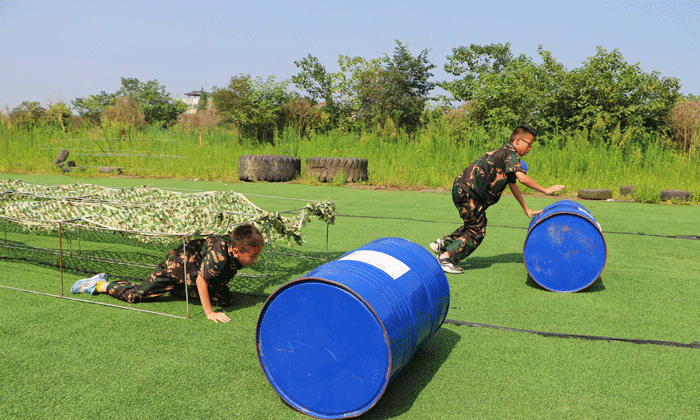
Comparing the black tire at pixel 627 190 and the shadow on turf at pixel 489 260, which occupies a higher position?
the black tire at pixel 627 190

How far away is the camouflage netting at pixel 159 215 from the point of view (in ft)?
15.3

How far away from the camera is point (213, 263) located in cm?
375

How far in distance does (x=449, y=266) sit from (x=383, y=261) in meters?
2.80

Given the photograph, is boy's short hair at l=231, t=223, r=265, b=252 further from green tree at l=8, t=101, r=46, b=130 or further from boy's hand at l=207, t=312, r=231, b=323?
green tree at l=8, t=101, r=46, b=130

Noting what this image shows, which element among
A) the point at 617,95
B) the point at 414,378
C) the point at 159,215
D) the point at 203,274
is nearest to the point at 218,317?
the point at 203,274

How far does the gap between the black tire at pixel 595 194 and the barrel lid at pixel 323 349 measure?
39.7 ft

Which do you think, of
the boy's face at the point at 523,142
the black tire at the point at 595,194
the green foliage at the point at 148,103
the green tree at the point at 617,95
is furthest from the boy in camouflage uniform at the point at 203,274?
the green foliage at the point at 148,103

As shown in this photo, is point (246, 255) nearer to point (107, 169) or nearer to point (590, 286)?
point (590, 286)

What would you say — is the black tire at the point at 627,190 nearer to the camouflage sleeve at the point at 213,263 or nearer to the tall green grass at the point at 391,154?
the tall green grass at the point at 391,154

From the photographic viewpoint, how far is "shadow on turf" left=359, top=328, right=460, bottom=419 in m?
2.58

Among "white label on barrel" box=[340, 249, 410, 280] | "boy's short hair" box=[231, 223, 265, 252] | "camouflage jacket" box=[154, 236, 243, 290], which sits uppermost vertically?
"white label on barrel" box=[340, 249, 410, 280]

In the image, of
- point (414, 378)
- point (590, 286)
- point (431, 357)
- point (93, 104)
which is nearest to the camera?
point (414, 378)

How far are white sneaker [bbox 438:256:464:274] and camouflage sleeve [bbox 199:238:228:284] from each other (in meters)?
2.55

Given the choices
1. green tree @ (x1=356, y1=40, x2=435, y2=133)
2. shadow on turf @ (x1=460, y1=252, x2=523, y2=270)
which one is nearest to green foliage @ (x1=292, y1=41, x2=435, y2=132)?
green tree @ (x1=356, y1=40, x2=435, y2=133)
